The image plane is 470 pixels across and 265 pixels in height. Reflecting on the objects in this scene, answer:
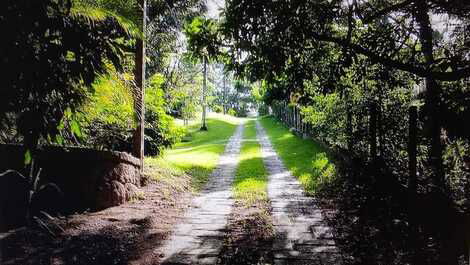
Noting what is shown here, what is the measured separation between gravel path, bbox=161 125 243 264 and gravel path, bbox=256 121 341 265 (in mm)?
838

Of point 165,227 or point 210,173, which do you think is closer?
point 165,227

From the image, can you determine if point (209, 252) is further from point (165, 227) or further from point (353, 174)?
point (353, 174)

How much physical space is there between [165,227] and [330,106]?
6.86 m

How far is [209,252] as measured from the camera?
4.82 m

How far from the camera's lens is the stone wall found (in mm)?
5738

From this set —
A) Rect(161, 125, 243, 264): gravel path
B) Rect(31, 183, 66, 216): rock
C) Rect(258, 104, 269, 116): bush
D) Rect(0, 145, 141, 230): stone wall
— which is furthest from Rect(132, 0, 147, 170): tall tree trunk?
Rect(258, 104, 269, 116): bush

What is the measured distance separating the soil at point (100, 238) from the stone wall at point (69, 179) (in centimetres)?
30

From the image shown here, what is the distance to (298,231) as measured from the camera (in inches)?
224

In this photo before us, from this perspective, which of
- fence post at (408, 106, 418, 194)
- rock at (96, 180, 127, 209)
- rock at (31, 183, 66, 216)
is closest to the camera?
fence post at (408, 106, 418, 194)

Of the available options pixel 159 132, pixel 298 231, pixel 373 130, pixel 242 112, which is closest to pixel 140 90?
pixel 159 132

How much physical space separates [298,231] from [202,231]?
143cm

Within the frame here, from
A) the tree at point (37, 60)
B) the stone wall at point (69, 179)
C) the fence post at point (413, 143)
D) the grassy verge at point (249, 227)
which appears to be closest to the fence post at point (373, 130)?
the fence post at point (413, 143)

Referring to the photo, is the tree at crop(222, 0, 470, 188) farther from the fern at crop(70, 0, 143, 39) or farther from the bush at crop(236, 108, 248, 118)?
the bush at crop(236, 108, 248, 118)

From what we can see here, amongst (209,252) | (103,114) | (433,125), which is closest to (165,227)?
(209,252)
